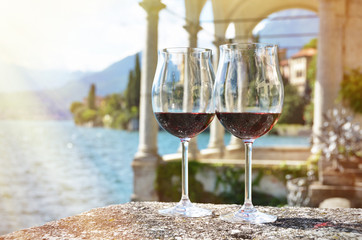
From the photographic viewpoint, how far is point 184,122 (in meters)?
1.81

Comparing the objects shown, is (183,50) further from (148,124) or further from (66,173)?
(66,173)

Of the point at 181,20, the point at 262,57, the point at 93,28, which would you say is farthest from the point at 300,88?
the point at 262,57

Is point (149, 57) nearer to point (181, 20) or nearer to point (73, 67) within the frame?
point (181, 20)

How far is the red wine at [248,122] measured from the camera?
1.69 metres

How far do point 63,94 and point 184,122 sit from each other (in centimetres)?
12133

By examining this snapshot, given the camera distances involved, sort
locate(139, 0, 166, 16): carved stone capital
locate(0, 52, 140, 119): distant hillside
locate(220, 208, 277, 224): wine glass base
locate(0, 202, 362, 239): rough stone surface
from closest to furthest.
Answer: locate(0, 202, 362, 239): rough stone surface
locate(220, 208, 277, 224): wine glass base
locate(139, 0, 166, 16): carved stone capital
locate(0, 52, 140, 119): distant hillside

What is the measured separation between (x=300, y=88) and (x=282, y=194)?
6947cm

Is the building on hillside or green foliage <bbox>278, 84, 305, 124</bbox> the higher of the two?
the building on hillside

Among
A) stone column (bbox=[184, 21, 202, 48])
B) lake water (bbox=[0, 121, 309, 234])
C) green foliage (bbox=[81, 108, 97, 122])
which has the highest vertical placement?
stone column (bbox=[184, 21, 202, 48])

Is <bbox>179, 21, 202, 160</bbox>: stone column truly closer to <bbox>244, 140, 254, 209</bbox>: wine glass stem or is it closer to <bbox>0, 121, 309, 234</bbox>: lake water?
<bbox>0, 121, 309, 234</bbox>: lake water

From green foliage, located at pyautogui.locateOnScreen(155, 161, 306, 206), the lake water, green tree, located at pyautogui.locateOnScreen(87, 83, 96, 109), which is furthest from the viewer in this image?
green tree, located at pyautogui.locateOnScreen(87, 83, 96, 109)

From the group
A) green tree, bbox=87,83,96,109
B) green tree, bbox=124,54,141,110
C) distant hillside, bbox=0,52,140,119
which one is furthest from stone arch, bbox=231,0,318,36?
green tree, bbox=87,83,96,109

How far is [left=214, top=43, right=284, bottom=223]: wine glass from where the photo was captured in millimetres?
1653

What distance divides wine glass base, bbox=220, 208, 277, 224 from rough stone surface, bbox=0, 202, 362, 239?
28 mm
